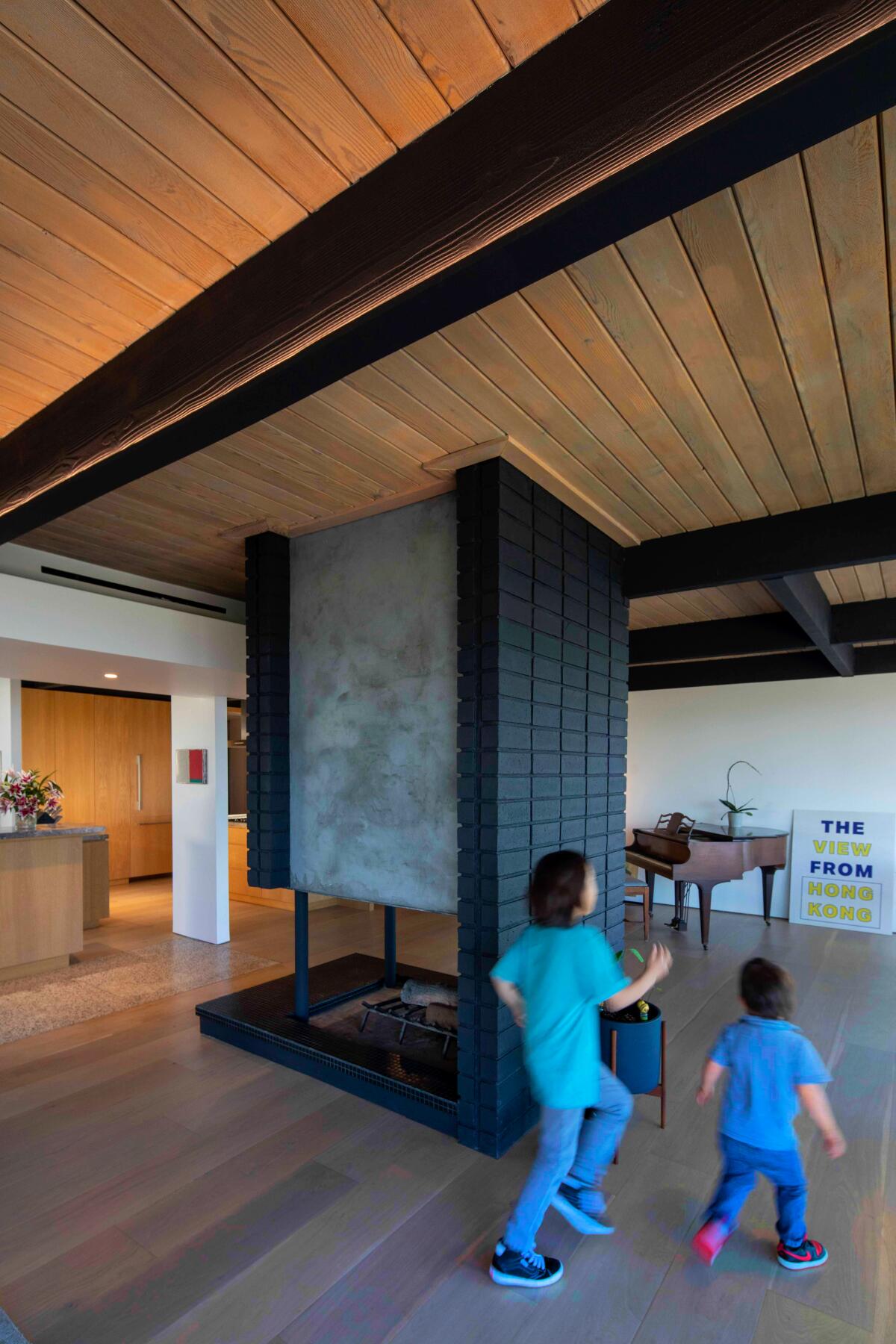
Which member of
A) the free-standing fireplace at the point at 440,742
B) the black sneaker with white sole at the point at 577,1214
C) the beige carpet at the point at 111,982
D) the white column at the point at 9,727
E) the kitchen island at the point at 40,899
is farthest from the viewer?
the white column at the point at 9,727

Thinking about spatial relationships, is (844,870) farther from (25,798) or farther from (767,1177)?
(25,798)

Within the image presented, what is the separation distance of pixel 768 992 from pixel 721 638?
4.41m

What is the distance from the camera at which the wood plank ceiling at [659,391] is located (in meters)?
1.69

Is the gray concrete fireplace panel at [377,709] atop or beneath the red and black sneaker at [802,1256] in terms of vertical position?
atop

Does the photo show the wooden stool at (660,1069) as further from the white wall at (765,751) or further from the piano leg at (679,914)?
the white wall at (765,751)

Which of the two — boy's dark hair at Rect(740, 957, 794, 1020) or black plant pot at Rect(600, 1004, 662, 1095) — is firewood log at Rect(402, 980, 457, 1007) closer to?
black plant pot at Rect(600, 1004, 662, 1095)

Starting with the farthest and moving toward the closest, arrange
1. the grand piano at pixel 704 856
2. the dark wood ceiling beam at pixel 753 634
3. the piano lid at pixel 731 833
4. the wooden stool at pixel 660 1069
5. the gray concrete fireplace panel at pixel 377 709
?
the piano lid at pixel 731 833
the grand piano at pixel 704 856
the dark wood ceiling beam at pixel 753 634
the gray concrete fireplace panel at pixel 377 709
the wooden stool at pixel 660 1069

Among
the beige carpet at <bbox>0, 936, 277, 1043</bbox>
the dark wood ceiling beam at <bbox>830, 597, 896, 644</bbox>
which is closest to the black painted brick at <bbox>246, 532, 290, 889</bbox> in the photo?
the beige carpet at <bbox>0, 936, 277, 1043</bbox>

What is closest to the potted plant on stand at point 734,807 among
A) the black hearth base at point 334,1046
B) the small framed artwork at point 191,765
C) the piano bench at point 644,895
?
the piano bench at point 644,895

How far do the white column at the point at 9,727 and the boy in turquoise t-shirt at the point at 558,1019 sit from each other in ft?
19.9

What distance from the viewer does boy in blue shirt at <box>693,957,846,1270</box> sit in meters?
2.06

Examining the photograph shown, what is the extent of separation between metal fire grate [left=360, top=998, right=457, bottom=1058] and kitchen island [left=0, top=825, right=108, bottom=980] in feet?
10.2

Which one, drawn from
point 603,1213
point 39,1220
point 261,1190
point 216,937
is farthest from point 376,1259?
point 216,937

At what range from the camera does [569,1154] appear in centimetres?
203
